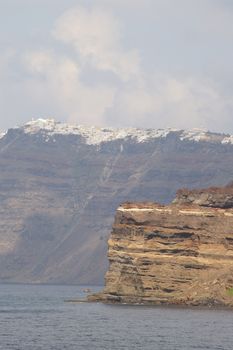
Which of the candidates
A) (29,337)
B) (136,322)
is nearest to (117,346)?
(29,337)

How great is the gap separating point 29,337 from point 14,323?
28848 millimetres

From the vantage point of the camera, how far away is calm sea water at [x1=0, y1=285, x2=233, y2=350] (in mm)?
136625

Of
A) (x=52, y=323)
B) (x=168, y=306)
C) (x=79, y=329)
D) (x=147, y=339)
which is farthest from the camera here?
(x=168, y=306)

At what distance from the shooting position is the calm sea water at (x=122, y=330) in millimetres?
136625

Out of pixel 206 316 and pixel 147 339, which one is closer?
pixel 147 339

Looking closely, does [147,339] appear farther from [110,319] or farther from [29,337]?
[110,319]

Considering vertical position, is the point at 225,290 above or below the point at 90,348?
above

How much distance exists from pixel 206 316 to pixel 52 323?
2141cm

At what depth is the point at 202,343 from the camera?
454 feet

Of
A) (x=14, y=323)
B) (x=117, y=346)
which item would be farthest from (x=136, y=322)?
(x=117, y=346)

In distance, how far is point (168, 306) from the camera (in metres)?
197

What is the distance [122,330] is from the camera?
510 ft

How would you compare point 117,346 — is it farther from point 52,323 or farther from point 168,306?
point 168,306

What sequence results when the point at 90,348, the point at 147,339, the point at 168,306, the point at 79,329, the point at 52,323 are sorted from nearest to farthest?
the point at 90,348 < the point at 147,339 < the point at 79,329 < the point at 52,323 < the point at 168,306
